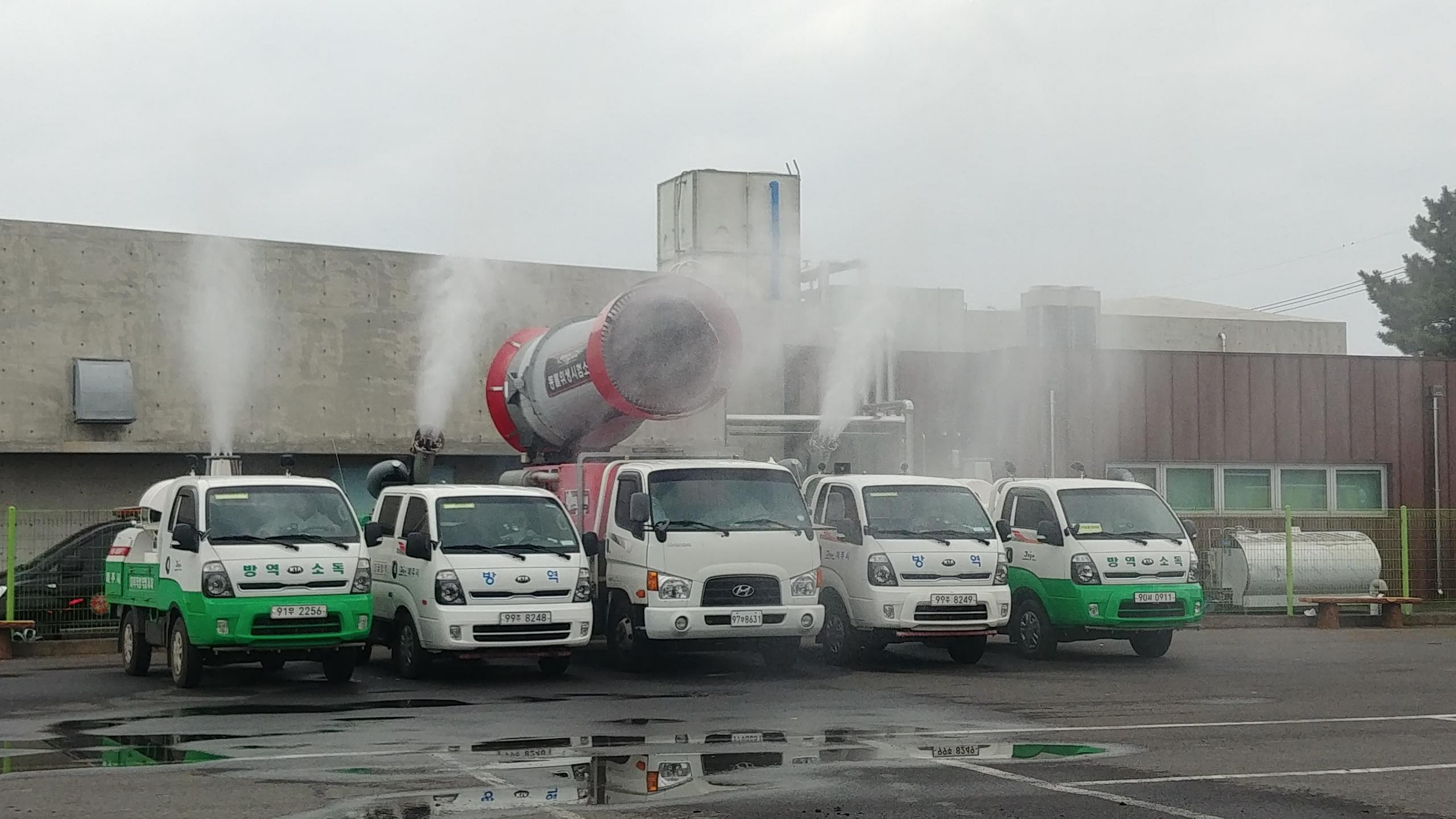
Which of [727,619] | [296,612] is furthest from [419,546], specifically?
[727,619]

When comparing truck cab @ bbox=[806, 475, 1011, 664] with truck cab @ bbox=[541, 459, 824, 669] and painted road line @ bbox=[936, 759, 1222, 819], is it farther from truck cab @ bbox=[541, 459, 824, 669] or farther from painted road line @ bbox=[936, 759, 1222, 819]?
painted road line @ bbox=[936, 759, 1222, 819]

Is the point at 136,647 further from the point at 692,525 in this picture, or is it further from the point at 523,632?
the point at 692,525

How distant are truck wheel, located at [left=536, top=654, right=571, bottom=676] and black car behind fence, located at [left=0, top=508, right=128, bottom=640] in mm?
6725

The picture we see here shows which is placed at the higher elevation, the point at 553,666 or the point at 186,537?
the point at 186,537

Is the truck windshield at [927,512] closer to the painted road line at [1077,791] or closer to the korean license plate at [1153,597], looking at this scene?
the korean license plate at [1153,597]

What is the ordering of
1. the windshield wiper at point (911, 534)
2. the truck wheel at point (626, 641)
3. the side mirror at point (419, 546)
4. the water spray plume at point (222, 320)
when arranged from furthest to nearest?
the water spray plume at point (222, 320), the windshield wiper at point (911, 534), the truck wheel at point (626, 641), the side mirror at point (419, 546)

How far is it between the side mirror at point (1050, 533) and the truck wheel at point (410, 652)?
7.11 meters

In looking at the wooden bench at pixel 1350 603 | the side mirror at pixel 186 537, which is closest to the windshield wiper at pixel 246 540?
the side mirror at pixel 186 537

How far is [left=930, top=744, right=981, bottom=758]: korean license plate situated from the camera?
10859 mm

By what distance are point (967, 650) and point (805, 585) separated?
2.52m

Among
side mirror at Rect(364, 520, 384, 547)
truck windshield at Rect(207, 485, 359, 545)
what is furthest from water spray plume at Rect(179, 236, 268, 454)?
truck windshield at Rect(207, 485, 359, 545)

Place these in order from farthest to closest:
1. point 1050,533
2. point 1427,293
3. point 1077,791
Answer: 1. point 1427,293
2. point 1050,533
3. point 1077,791

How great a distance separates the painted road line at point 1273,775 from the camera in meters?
9.73

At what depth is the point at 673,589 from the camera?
16062mm
